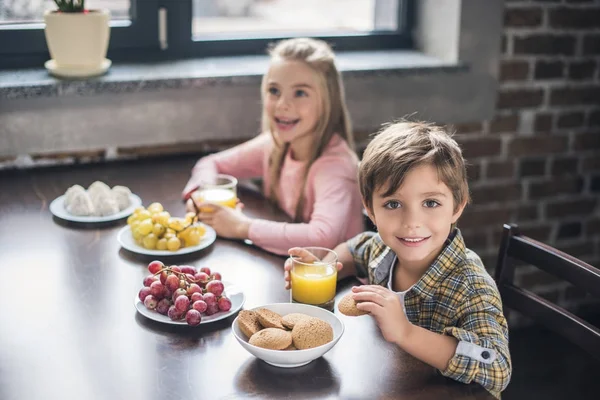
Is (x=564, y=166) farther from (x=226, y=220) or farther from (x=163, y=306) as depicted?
(x=163, y=306)

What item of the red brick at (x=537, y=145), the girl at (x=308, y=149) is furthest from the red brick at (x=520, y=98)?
the girl at (x=308, y=149)

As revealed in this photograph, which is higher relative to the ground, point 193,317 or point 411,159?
point 411,159

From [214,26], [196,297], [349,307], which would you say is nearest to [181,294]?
[196,297]

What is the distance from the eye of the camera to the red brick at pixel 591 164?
102 inches

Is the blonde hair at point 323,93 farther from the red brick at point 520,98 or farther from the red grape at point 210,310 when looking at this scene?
the red brick at point 520,98

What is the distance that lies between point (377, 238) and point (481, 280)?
266mm

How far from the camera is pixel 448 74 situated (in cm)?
233

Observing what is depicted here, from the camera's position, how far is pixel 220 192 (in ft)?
5.57

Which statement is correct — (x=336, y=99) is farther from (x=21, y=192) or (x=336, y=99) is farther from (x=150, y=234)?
(x=21, y=192)

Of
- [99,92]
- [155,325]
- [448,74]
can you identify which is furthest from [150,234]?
[448,74]

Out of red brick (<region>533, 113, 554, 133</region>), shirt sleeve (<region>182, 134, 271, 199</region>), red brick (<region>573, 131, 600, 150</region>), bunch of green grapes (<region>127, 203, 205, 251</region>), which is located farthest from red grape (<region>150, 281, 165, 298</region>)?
red brick (<region>573, 131, 600, 150</region>)

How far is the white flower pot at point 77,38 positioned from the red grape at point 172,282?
102 cm

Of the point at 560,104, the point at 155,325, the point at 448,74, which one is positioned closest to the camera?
the point at 155,325

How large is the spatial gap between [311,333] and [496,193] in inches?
63.8
